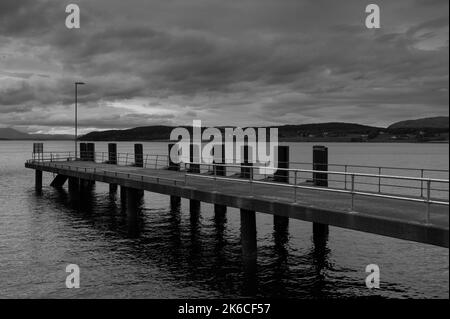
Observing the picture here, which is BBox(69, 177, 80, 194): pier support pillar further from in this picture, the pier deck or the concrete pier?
the pier deck

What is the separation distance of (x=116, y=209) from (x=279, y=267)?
17160 millimetres

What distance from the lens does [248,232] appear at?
16828 mm

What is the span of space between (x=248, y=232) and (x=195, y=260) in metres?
3.15

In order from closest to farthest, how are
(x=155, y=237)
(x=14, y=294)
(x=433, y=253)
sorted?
1. (x=14, y=294)
2. (x=433, y=253)
3. (x=155, y=237)

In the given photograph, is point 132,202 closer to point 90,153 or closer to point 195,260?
point 195,260

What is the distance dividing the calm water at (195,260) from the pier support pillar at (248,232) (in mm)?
610

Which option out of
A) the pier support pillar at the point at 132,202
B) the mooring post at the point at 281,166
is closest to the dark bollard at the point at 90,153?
the pier support pillar at the point at 132,202

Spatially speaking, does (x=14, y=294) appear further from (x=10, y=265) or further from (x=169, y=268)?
(x=169, y=268)
